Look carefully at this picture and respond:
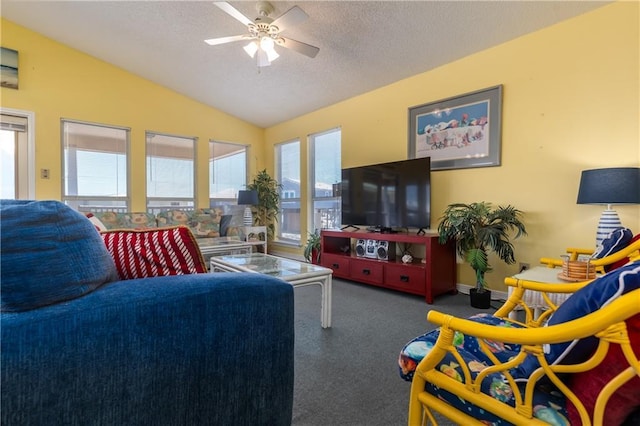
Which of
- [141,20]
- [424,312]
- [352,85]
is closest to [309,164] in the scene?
[352,85]

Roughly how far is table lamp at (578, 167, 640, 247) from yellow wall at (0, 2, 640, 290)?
0.42 meters

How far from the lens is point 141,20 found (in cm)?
340

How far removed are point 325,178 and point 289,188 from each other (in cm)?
97

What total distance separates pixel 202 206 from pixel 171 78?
2.11 m

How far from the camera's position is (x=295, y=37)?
10.6 ft


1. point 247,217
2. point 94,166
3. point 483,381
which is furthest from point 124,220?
point 483,381

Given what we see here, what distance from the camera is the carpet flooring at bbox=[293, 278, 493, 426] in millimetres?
1413

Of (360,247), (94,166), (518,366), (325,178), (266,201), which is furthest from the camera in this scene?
(266,201)

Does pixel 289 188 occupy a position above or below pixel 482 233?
above

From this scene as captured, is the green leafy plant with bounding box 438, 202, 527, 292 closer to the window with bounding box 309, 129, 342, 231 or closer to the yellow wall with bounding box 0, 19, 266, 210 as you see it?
the window with bounding box 309, 129, 342, 231

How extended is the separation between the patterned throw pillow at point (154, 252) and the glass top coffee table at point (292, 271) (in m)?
1.14

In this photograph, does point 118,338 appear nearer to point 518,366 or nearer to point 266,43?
point 518,366

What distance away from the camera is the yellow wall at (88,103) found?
3.97 metres

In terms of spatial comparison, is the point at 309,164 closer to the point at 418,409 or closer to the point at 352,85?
the point at 352,85
